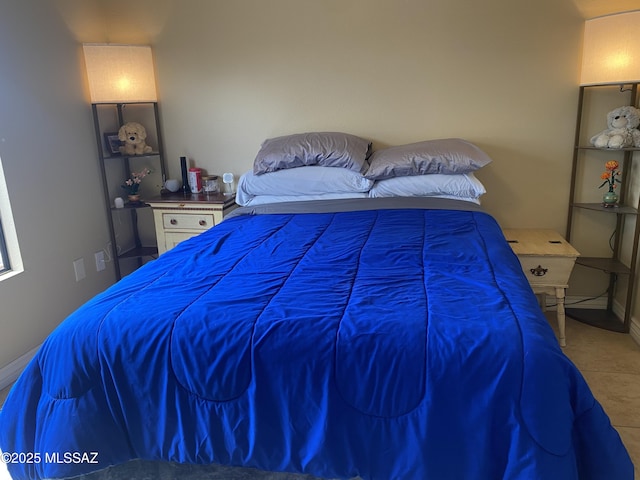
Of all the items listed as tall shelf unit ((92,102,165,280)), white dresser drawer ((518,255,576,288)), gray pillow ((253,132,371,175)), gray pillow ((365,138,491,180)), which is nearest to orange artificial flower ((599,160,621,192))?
white dresser drawer ((518,255,576,288))

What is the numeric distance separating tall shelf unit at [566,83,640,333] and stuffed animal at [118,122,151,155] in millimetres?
2703

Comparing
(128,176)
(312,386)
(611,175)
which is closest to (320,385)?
(312,386)

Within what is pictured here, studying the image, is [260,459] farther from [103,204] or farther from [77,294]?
[103,204]

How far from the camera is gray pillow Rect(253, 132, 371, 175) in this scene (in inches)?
111

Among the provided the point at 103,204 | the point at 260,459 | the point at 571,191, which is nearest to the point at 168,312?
the point at 260,459

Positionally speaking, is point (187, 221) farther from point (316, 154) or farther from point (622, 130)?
point (622, 130)

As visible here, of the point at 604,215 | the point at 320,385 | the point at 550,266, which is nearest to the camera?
the point at 320,385

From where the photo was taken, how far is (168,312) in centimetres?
149

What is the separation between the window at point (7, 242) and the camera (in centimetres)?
247

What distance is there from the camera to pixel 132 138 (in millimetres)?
3250

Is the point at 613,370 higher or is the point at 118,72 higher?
the point at 118,72

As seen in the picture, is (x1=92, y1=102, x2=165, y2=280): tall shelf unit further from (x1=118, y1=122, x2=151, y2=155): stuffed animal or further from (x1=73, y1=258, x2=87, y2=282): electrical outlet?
(x1=73, y1=258, x2=87, y2=282): electrical outlet

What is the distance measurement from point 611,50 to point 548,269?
1191mm

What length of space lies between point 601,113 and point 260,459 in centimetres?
268
